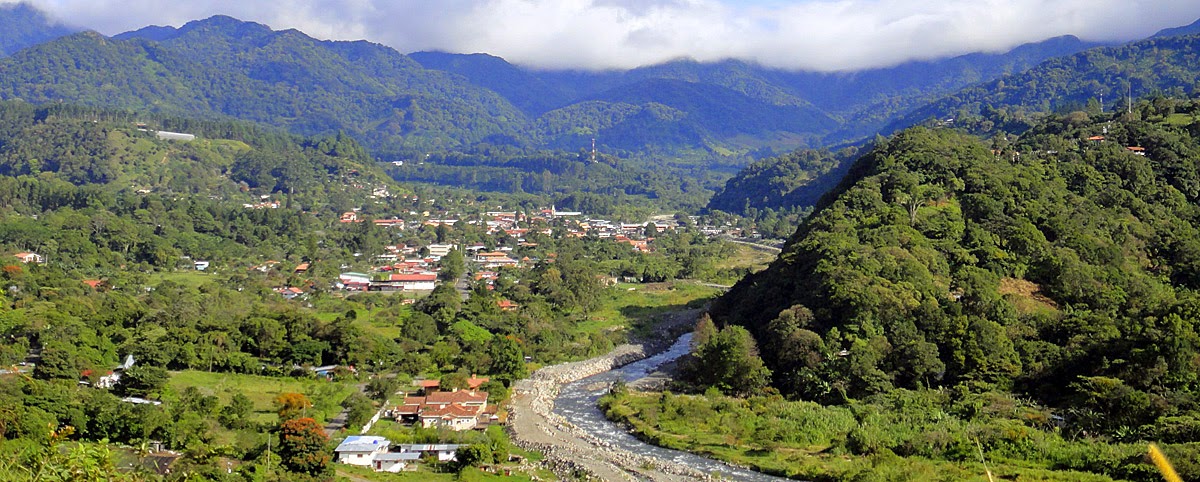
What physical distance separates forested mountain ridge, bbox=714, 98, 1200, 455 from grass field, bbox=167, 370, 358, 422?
12694 mm

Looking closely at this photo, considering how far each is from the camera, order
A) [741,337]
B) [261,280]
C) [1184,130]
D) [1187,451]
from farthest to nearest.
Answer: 1. [261,280]
2. [1184,130]
3. [741,337]
4. [1187,451]

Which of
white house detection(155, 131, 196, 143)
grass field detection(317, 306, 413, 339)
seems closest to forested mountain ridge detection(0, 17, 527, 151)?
white house detection(155, 131, 196, 143)

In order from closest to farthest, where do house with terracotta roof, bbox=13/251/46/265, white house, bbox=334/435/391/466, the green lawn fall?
1. the green lawn
2. white house, bbox=334/435/391/466
3. house with terracotta roof, bbox=13/251/46/265

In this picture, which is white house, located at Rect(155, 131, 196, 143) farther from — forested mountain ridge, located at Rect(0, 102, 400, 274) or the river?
the river

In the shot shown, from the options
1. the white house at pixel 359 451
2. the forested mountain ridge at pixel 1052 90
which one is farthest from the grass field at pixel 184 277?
the forested mountain ridge at pixel 1052 90

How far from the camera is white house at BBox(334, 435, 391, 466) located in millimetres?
21453

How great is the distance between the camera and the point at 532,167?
458 ft

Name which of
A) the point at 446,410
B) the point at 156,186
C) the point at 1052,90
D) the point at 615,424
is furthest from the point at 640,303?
the point at 1052,90

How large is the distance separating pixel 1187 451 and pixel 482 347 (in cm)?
2114

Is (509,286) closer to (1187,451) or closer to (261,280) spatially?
(261,280)

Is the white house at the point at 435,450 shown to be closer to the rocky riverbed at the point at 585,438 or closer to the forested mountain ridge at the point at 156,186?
the rocky riverbed at the point at 585,438

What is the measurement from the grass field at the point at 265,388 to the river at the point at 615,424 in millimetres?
6173

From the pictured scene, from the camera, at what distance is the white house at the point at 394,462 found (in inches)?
834

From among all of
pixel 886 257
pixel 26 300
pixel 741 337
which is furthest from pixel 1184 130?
pixel 26 300
